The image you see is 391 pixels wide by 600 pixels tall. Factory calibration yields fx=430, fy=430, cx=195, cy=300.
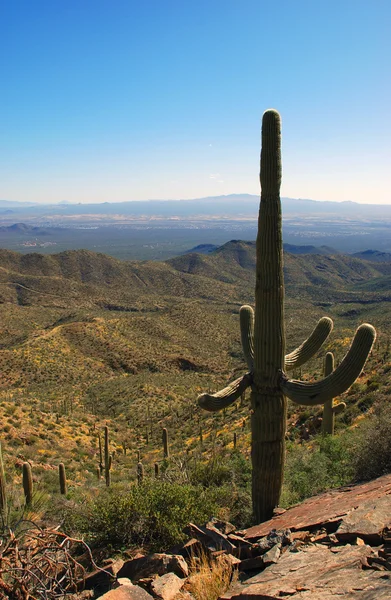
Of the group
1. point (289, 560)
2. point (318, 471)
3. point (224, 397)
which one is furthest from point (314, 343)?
point (289, 560)

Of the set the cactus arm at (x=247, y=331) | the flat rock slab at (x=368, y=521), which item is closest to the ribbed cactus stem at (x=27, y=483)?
the cactus arm at (x=247, y=331)

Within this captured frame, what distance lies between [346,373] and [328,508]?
1.94m

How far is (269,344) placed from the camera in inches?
283

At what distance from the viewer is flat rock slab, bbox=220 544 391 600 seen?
11.9ft

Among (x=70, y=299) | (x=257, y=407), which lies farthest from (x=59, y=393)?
(x=70, y=299)

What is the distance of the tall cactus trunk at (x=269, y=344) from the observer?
709 centimetres

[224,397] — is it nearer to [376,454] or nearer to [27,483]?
[376,454]

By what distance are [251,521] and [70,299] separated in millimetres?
61165

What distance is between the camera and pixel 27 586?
14.8 feet

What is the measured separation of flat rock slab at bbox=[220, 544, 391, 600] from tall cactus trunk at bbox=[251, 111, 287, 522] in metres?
2.34

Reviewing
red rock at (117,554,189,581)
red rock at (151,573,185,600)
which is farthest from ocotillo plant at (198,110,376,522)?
red rock at (151,573,185,600)

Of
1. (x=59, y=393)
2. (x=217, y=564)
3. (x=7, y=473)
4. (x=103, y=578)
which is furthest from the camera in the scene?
(x=59, y=393)

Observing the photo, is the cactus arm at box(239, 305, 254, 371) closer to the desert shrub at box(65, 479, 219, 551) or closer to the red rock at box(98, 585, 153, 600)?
the desert shrub at box(65, 479, 219, 551)

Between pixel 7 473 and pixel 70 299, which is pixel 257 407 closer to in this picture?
pixel 7 473
